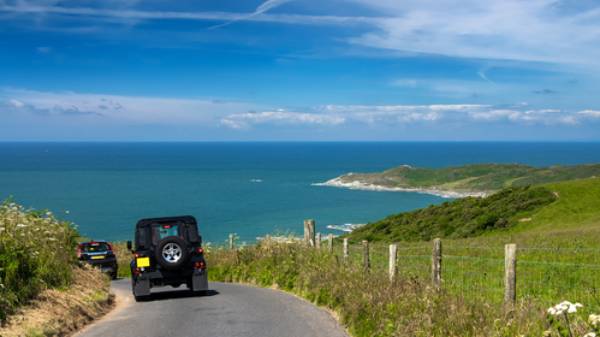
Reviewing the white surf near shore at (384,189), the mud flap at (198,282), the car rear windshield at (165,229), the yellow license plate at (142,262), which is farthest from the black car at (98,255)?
the white surf near shore at (384,189)

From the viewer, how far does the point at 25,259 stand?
39.0ft

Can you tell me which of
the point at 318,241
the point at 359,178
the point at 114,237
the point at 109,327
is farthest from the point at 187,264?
the point at 359,178

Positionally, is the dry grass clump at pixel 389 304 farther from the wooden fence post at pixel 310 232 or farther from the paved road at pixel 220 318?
the wooden fence post at pixel 310 232

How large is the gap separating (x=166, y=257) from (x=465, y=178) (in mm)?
159022

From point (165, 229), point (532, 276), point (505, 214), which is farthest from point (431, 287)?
point (505, 214)

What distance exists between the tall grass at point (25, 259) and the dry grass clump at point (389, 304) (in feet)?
19.1

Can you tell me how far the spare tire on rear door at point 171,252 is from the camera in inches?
620

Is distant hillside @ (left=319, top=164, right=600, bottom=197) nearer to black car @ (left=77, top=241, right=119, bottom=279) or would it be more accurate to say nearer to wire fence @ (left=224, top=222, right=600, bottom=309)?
black car @ (left=77, top=241, right=119, bottom=279)

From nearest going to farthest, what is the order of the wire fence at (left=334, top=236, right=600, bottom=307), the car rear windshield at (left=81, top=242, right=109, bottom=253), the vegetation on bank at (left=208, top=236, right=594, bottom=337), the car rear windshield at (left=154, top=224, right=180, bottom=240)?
the vegetation on bank at (left=208, top=236, right=594, bottom=337), the wire fence at (left=334, top=236, right=600, bottom=307), the car rear windshield at (left=154, top=224, right=180, bottom=240), the car rear windshield at (left=81, top=242, right=109, bottom=253)

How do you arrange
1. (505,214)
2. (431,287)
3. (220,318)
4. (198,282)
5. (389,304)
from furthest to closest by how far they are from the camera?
(505,214), (198,282), (220,318), (431,287), (389,304)

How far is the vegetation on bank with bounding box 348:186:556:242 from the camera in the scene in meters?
A: 45.4

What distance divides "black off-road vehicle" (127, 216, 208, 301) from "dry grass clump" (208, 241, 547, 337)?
295cm

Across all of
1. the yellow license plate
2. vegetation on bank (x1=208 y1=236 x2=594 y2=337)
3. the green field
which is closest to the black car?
the green field

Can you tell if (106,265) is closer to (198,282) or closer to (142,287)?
(142,287)
